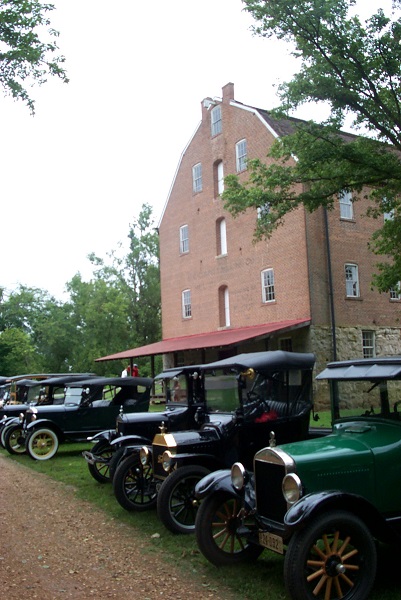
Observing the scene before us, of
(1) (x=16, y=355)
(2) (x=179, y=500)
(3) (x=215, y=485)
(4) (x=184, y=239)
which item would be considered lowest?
(2) (x=179, y=500)

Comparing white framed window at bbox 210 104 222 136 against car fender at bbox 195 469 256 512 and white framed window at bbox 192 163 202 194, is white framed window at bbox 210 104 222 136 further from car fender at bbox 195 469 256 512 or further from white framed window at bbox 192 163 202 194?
car fender at bbox 195 469 256 512

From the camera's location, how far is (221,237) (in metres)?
29.2

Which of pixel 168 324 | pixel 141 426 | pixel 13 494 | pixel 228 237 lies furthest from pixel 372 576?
pixel 168 324

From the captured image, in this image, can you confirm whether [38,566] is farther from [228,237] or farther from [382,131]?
[228,237]

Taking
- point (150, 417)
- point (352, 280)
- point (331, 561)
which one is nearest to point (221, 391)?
point (150, 417)

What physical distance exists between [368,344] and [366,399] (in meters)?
19.4

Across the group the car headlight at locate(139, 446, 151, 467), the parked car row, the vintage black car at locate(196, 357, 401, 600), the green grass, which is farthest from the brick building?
the vintage black car at locate(196, 357, 401, 600)

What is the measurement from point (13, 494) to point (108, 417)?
4601mm

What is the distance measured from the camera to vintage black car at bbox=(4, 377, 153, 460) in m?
14.1

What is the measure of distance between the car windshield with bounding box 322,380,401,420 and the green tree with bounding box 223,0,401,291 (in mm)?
10536

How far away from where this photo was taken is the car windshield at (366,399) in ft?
19.5

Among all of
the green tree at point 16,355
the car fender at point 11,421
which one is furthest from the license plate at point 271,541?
the green tree at point 16,355

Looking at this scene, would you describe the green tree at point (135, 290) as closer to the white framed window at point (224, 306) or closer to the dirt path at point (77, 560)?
the white framed window at point (224, 306)

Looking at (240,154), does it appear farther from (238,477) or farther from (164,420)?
(238,477)
